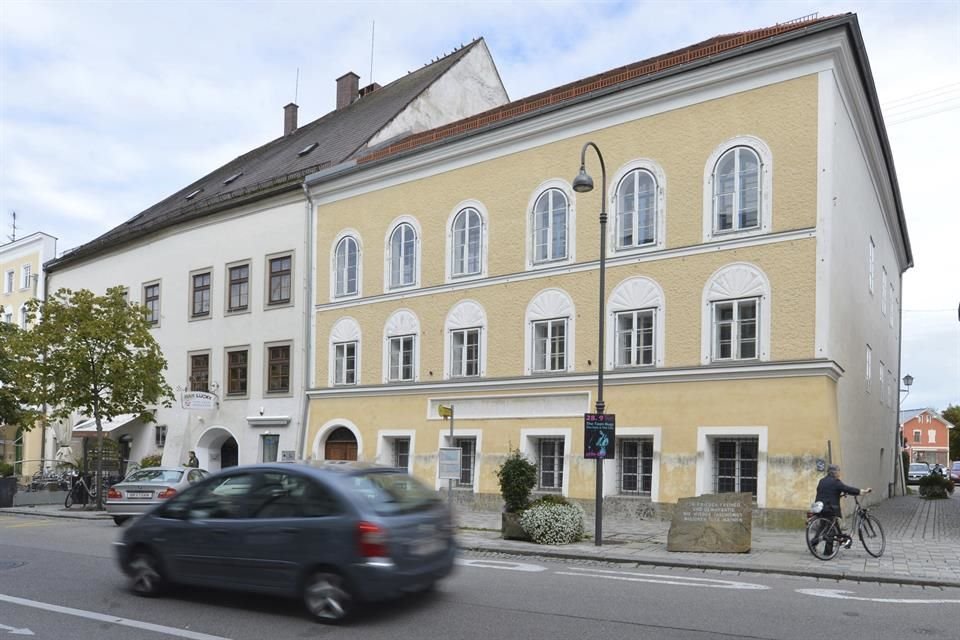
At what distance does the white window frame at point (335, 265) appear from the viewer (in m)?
26.6

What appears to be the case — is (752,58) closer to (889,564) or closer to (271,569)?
(889,564)

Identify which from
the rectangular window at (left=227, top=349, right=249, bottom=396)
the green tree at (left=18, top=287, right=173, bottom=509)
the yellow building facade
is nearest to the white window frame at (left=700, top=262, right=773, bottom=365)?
the yellow building facade

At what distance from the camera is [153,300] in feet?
110

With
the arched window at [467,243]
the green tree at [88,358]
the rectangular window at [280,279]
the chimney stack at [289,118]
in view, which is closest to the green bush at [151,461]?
the green tree at [88,358]

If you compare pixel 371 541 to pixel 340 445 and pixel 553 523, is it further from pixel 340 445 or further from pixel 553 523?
pixel 340 445

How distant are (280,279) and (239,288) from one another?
7.42 ft

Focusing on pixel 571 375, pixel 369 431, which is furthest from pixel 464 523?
pixel 369 431

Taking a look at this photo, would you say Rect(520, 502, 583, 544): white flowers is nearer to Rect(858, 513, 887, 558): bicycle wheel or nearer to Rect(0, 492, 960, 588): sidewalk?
Rect(0, 492, 960, 588): sidewalk

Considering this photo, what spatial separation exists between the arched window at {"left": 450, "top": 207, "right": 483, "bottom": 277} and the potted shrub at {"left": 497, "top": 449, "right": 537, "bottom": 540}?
8756 mm

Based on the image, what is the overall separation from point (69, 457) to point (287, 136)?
17.3 m

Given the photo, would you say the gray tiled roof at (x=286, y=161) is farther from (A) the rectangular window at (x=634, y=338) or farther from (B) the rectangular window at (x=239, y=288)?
(A) the rectangular window at (x=634, y=338)

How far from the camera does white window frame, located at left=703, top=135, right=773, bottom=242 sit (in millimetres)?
18438

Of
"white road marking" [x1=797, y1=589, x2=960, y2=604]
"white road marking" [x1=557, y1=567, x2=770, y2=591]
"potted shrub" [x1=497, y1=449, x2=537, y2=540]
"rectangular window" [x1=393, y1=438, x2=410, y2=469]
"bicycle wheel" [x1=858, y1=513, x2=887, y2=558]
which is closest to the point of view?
"white road marking" [x1=797, y1=589, x2=960, y2=604]

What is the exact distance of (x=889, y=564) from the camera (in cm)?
1260
